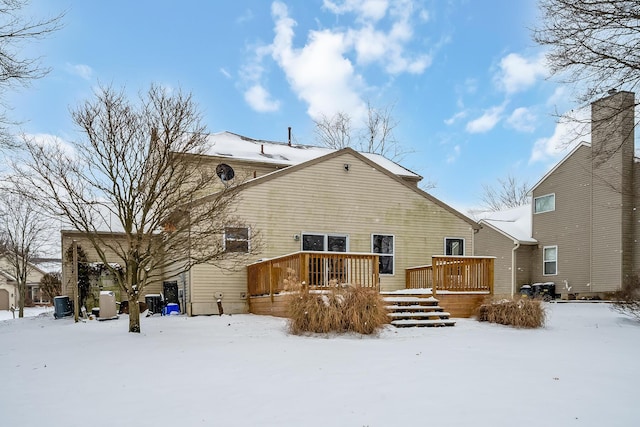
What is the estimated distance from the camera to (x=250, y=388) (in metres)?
5.06

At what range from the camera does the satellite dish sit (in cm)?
1641

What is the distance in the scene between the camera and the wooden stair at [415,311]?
1052 centimetres

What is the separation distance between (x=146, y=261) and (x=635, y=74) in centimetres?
1021

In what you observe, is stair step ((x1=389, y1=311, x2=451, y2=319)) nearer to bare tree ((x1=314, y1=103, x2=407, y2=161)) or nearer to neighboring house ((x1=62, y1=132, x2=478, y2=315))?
neighboring house ((x1=62, y1=132, x2=478, y2=315))

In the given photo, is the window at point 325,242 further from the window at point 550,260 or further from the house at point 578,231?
the window at point 550,260

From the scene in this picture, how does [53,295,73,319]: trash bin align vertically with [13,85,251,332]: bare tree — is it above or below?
below

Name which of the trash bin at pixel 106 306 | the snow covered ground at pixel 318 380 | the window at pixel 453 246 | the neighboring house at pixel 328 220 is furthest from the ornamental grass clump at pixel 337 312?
the window at pixel 453 246

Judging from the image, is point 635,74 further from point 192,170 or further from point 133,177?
point 133,177

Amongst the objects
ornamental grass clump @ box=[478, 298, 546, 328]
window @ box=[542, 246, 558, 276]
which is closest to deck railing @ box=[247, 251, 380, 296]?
ornamental grass clump @ box=[478, 298, 546, 328]

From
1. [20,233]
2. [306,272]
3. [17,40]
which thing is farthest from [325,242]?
[20,233]

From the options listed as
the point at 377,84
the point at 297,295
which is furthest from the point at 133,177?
the point at 377,84

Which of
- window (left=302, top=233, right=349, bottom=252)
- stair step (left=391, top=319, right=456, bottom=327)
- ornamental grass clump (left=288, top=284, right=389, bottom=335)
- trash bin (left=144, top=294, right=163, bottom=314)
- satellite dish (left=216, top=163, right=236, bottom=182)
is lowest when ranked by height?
trash bin (left=144, top=294, right=163, bottom=314)

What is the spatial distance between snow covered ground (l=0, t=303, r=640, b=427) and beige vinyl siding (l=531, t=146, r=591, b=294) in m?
12.1

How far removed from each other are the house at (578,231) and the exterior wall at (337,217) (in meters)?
6.12
